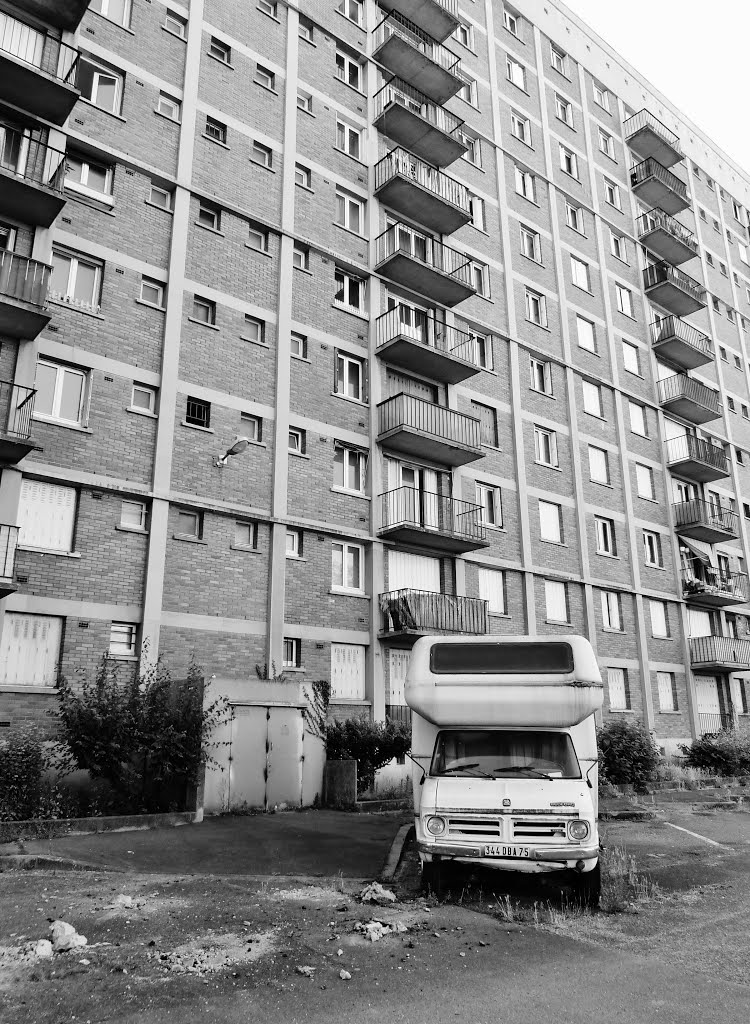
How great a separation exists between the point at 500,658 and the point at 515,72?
29647 mm

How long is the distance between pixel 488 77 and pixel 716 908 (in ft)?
97.6

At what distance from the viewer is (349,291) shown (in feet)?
76.3

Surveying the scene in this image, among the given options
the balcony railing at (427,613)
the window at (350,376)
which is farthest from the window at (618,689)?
the window at (350,376)

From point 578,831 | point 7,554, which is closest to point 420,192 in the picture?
point 7,554

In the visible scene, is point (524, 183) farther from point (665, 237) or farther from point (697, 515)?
point (697, 515)

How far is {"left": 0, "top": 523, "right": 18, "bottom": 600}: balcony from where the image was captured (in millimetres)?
14098

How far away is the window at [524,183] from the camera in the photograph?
29969 millimetres

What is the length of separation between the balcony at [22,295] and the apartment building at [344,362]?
0.18 feet

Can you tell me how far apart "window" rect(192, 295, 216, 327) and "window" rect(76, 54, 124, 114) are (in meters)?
4.70

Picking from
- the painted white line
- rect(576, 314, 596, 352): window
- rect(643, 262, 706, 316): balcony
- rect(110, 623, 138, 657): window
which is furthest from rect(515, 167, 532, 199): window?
the painted white line

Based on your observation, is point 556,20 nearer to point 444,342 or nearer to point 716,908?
point 444,342

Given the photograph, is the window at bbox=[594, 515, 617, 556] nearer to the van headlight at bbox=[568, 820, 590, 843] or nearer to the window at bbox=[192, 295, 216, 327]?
the window at bbox=[192, 295, 216, 327]

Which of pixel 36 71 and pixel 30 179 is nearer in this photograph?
pixel 30 179

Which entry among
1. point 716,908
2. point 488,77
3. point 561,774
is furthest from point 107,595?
point 488,77
